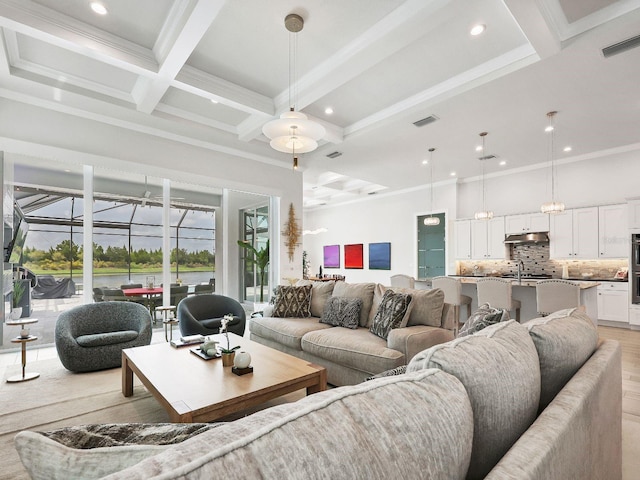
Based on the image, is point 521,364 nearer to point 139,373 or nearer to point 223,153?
point 139,373

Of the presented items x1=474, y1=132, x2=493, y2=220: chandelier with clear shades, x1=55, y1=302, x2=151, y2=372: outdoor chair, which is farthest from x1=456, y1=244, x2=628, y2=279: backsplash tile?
x1=55, y1=302, x2=151, y2=372: outdoor chair

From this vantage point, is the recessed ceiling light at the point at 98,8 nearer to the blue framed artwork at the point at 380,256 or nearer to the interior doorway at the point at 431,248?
the interior doorway at the point at 431,248

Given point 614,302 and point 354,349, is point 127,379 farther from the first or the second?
point 614,302

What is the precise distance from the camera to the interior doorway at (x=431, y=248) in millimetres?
8312

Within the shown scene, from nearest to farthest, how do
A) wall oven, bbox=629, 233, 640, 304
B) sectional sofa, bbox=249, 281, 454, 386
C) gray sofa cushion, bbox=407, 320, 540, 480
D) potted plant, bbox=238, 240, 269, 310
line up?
gray sofa cushion, bbox=407, 320, 540, 480 < sectional sofa, bbox=249, 281, 454, 386 < wall oven, bbox=629, 233, 640, 304 < potted plant, bbox=238, 240, 269, 310

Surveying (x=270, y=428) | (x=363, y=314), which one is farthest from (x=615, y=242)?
(x=270, y=428)

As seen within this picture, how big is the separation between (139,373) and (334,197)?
9.16 meters

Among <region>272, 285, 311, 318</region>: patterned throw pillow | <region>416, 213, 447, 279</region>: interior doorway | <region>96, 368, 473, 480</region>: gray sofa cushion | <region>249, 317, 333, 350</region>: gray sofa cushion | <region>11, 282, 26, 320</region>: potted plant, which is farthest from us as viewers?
<region>416, 213, 447, 279</region>: interior doorway

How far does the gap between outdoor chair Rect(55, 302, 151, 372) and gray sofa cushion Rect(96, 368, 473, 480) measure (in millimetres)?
3658

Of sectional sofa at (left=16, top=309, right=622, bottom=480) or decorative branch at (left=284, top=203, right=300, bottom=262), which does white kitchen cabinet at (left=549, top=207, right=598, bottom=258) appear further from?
sectional sofa at (left=16, top=309, right=622, bottom=480)

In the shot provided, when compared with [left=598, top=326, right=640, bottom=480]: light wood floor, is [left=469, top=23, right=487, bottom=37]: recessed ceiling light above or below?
above

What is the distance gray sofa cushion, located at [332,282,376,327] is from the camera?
3617mm

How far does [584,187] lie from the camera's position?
6.40 meters

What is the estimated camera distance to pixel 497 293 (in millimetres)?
4801
